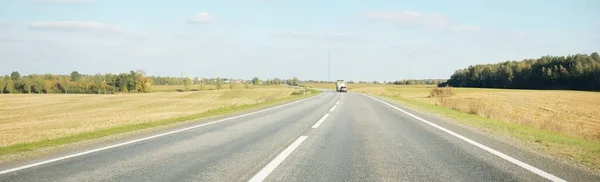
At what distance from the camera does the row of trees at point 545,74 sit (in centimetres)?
8388

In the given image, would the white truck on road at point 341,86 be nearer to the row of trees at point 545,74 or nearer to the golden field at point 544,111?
the golden field at point 544,111

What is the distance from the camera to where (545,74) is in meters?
94.2

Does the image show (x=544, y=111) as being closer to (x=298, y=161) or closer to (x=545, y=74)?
(x=298, y=161)

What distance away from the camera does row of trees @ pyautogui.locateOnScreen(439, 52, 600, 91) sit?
83.9 meters

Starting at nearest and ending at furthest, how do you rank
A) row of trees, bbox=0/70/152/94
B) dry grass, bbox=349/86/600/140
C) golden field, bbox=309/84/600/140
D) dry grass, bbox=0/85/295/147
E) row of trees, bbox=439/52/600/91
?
dry grass, bbox=349/86/600/140
golden field, bbox=309/84/600/140
dry grass, bbox=0/85/295/147
row of trees, bbox=439/52/600/91
row of trees, bbox=0/70/152/94

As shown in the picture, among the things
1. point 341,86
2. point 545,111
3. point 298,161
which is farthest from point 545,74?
point 298,161

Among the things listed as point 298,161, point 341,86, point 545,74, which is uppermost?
point 545,74

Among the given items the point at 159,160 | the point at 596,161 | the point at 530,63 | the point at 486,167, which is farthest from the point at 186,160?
the point at 530,63

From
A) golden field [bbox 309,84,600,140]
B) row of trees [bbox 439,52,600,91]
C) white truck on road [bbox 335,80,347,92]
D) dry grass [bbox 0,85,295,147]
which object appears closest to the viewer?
golden field [bbox 309,84,600,140]

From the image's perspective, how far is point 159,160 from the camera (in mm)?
6629

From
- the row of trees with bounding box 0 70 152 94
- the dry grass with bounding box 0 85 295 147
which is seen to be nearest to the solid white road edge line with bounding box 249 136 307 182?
the dry grass with bounding box 0 85 295 147

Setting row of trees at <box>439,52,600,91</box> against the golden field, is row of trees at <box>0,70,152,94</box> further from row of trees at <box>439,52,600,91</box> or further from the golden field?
row of trees at <box>439,52,600,91</box>

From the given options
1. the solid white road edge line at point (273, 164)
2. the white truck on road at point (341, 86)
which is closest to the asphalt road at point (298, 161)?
the solid white road edge line at point (273, 164)

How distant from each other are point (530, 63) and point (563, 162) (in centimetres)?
11877
